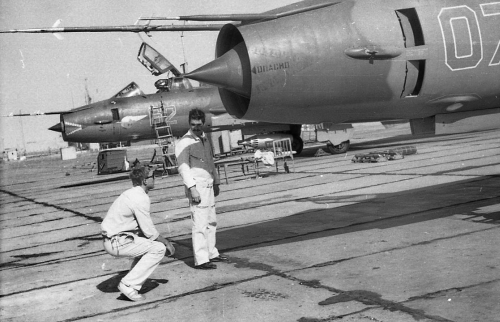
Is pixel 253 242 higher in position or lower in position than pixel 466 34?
lower

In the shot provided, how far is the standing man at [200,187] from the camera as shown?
662 cm

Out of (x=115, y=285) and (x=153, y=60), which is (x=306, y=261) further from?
(x=153, y=60)

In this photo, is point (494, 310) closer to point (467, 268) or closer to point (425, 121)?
point (467, 268)

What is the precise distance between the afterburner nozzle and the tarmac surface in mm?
2083

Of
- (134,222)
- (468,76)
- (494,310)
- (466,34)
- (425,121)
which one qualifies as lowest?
(494,310)

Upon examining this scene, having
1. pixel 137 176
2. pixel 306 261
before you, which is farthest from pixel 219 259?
pixel 137 176

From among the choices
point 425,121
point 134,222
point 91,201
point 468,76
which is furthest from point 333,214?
point 91,201

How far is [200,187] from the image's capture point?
266 inches

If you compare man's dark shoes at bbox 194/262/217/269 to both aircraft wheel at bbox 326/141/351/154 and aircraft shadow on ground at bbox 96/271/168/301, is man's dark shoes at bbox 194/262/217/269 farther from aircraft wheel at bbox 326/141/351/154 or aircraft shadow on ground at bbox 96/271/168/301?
aircraft wheel at bbox 326/141/351/154

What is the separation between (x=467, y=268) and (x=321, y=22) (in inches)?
120

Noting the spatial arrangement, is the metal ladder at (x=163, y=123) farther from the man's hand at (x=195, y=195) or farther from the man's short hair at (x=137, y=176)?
the man's short hair at (x=137, y=176)

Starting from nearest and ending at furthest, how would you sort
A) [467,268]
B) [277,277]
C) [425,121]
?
[467,268] < [277,277] < [425,121]

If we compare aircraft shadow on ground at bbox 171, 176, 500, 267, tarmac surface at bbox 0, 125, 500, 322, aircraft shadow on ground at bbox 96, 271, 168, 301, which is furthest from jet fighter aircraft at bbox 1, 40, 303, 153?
aircraft shadow on ground at bbox 96, 271, 168, 301

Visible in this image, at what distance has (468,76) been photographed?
21.9ft
